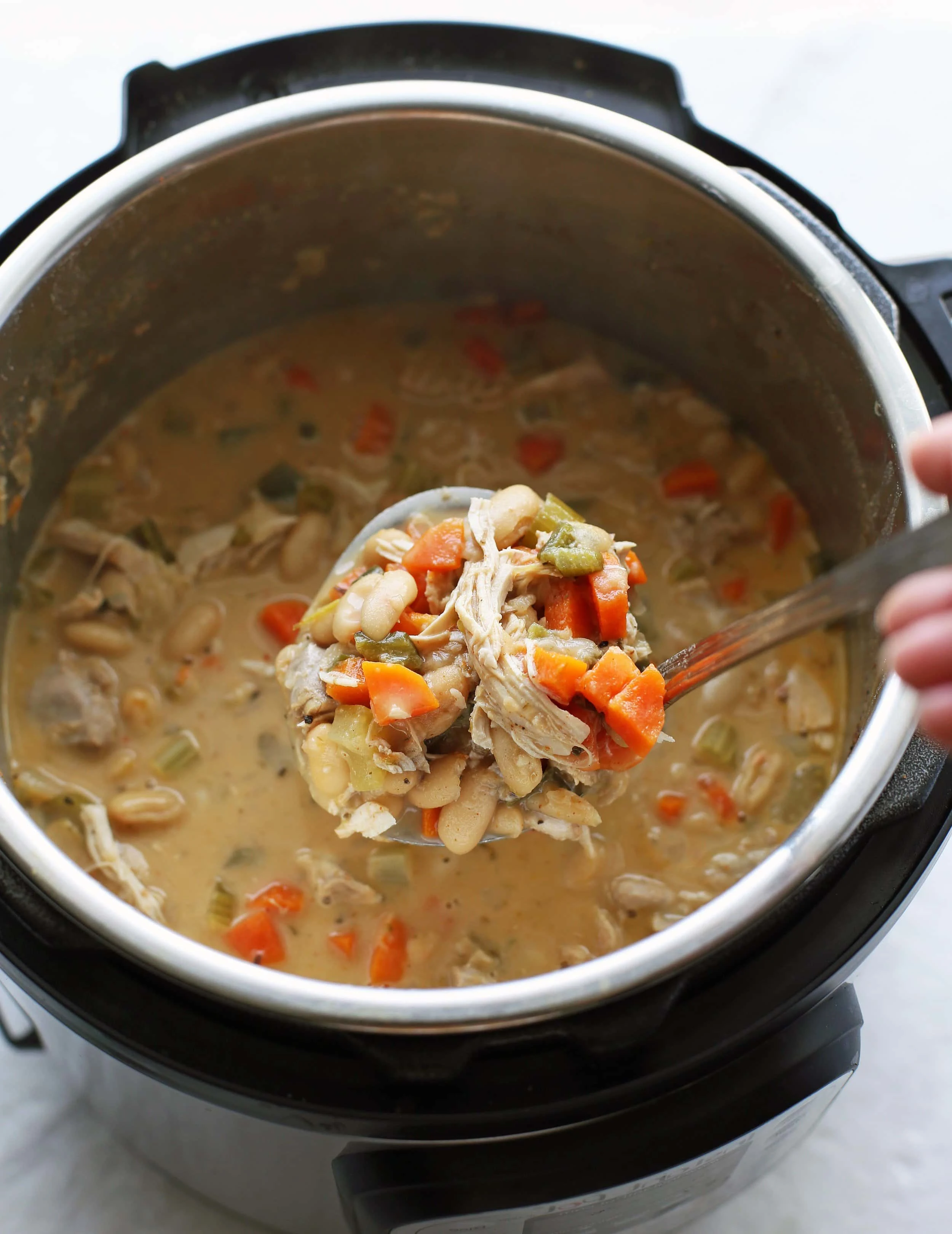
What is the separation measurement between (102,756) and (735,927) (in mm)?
910

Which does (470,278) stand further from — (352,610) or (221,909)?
(221,909)

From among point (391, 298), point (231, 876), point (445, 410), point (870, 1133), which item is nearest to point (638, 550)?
point (445, 410)

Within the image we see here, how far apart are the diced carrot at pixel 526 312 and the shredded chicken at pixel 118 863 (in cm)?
96

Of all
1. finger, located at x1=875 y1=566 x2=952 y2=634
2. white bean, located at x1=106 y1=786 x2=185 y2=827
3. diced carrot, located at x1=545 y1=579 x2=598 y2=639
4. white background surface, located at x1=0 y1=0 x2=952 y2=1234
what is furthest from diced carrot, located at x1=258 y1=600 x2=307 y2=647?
finger, located at x1=875 y1=566 x2=952 y2=634

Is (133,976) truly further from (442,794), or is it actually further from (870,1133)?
(870,1133)

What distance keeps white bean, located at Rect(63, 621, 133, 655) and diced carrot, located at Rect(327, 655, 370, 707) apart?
0.43 m

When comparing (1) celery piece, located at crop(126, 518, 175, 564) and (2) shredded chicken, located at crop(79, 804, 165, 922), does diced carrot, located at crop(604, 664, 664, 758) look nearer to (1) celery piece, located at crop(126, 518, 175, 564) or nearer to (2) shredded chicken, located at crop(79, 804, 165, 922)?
(2) shredded chicken, located at crop(79, 804, 165, 922)

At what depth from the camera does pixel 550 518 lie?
146 centimetres

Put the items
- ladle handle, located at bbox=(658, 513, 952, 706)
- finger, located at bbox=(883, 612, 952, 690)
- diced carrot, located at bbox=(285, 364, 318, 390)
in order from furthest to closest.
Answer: diced carrot, located at bbox=(285, 364, 318, 390)
ladle handle, located at bbox=(658, 513, 952, 706)
finger, located at bbox=(883, 612, 952, 690)

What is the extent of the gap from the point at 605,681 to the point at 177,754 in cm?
66

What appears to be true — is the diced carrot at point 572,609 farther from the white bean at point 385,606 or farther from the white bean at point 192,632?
the white bean at point 192,632

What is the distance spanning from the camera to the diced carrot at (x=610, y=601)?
1.32 m

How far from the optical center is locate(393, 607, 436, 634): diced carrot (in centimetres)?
139

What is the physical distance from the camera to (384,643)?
136cm
